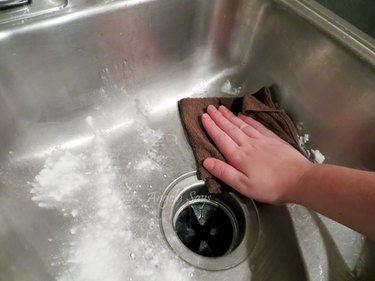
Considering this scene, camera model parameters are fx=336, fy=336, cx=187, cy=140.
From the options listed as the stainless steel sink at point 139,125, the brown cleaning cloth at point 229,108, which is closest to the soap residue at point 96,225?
the stainless steel sink at point 139,125

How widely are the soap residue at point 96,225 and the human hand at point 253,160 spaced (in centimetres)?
15

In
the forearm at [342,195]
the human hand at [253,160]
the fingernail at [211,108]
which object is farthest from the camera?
the fingernail at [211,108]

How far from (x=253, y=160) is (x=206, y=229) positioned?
16cm

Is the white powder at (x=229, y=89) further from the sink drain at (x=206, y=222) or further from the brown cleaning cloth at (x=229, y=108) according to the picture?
the sink drain at (x=206, y=222)

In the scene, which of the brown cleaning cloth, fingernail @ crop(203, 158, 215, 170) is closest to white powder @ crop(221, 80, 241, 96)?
the brown cleaning cloth

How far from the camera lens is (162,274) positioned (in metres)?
0.52

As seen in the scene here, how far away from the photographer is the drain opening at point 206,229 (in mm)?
581

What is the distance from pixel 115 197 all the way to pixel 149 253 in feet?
0.36

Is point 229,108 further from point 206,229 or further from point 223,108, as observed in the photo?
point 206,229

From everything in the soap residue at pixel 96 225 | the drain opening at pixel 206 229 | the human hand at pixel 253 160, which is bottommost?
the drain opening at pixel 206 229

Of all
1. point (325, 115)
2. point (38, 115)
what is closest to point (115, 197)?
point (38, 115)

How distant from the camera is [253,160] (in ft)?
1.83

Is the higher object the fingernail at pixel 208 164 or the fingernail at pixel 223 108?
the fingernail at pixel 223 108

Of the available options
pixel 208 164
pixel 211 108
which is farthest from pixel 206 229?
pixel 211 108
